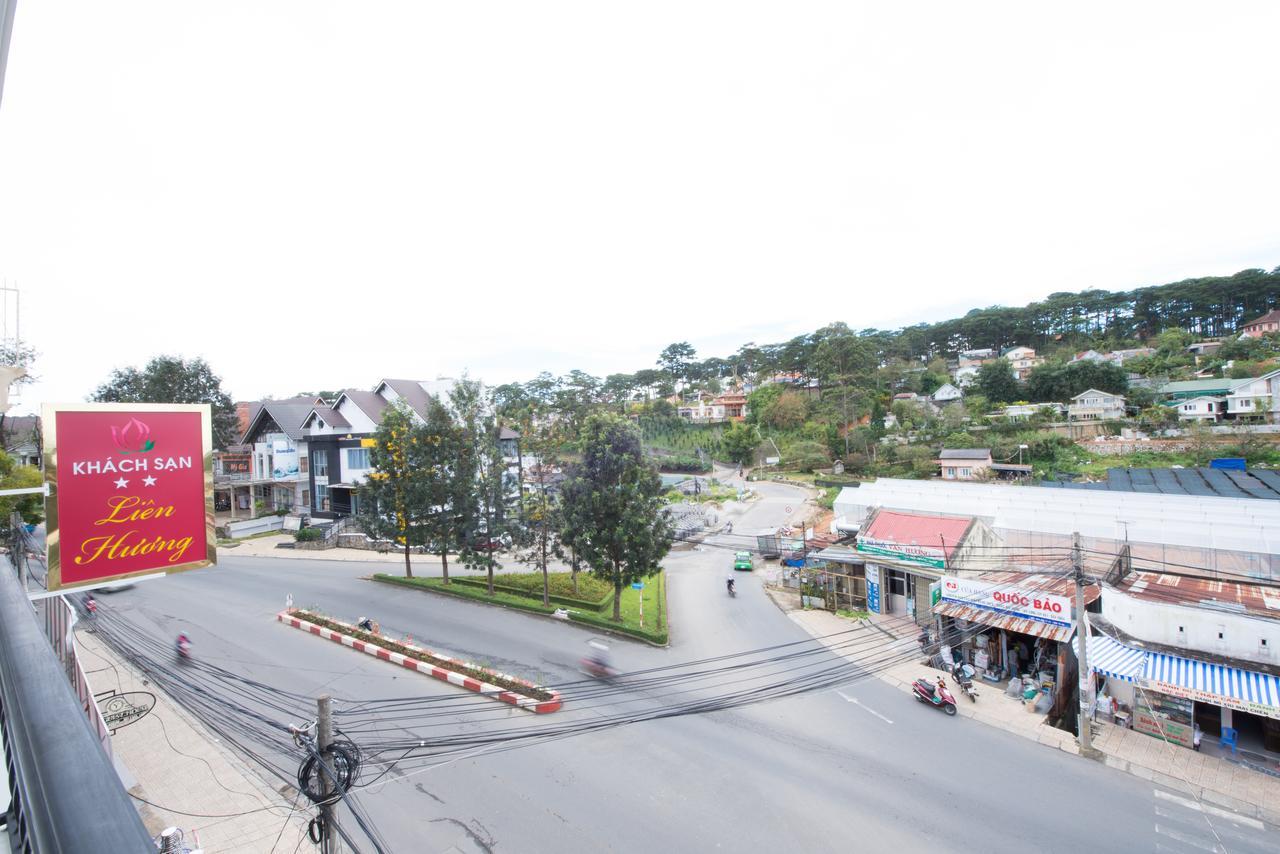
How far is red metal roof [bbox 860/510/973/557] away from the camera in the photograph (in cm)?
1809

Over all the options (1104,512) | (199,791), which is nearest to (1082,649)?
(1104,512)

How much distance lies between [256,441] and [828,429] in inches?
1618

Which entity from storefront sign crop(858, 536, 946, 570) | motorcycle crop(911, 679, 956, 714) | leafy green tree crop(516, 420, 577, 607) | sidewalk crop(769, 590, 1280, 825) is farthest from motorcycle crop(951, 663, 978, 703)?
leafy green tree crop(516, 420, 577, 607)

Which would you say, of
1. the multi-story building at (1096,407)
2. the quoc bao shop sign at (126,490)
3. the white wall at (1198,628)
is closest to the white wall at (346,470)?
the quoc bao shop sign at (126,490)

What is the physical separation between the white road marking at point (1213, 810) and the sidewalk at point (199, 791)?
13.4m

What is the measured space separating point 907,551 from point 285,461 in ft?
106

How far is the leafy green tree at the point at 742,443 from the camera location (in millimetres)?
54469

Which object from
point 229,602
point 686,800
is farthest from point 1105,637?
point 229,602

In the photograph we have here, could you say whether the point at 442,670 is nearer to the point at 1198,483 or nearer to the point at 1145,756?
the point at 1145,756

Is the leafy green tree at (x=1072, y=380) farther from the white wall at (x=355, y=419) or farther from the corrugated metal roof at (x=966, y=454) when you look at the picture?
the white wall at (x=355, y=419)

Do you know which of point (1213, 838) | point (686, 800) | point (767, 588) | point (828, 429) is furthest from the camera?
point (828, 429)

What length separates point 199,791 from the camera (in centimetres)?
967

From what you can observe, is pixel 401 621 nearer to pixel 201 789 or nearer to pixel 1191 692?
pixel 201 789

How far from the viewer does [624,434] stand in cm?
1686
